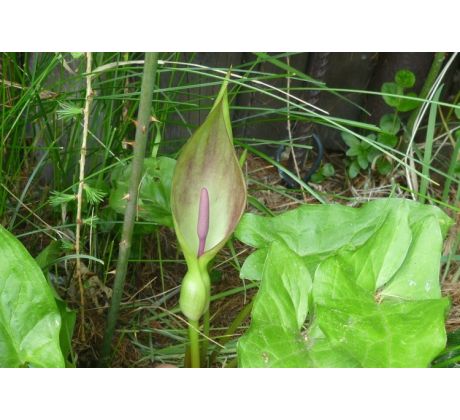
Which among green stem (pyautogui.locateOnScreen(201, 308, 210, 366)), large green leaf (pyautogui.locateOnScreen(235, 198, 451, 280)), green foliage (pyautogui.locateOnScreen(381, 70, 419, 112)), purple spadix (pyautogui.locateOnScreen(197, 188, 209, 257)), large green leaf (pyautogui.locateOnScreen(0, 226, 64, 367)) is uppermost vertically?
green foliage (pyautogui.locateOnScreen(381, 70, 419, 112))

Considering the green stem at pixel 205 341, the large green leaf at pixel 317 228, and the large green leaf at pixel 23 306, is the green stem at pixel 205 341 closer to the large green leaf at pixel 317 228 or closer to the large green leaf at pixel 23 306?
the large green leaf at pixel 317 228

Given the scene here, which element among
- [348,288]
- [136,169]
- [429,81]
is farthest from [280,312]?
[429,81]

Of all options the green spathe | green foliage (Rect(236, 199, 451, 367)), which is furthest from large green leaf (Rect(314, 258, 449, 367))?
the green spathe

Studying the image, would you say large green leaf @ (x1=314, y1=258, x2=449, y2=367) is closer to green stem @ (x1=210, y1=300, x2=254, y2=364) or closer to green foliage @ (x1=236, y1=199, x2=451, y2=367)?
green foliage @ (x1=236, y1=199, x2=451, y2=367)

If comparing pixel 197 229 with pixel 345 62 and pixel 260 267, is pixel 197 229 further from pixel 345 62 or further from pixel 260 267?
pixel 345 62

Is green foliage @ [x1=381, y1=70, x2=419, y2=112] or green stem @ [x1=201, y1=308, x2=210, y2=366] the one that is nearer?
green stem @ [x1=201, y1=308, x2=210, y2=366]
